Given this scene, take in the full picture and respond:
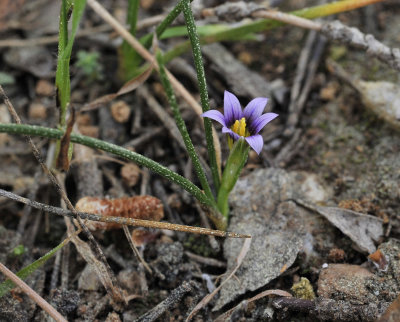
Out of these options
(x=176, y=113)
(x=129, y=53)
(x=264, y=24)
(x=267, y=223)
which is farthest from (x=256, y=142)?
(x=129, y=53)

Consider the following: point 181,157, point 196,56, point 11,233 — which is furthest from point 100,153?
point 196,56

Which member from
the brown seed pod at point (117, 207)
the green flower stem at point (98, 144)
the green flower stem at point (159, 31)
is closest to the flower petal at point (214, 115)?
the green flower stem at point (98, 144)

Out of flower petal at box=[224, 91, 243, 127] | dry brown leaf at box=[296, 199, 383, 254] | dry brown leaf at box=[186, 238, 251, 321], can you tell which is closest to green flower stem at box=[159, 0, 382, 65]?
flower petal at box=[224, 91, 243, 127]

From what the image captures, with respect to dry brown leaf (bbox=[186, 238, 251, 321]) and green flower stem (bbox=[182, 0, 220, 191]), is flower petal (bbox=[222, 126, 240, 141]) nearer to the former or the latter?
green flower stem (bbox=[182, 0, 220, 191])

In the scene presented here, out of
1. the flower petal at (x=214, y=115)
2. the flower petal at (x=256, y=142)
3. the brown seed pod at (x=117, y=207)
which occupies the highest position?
the flower petal at (x=214, y=115)

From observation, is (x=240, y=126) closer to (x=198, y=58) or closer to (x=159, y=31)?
(x=198, y=58)

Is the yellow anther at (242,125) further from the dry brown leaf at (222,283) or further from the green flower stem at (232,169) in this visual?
the dry brown leaf at (222,283)
